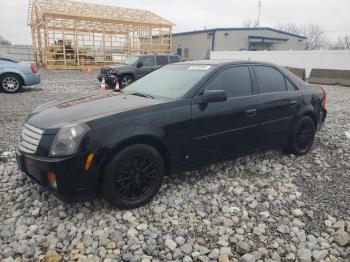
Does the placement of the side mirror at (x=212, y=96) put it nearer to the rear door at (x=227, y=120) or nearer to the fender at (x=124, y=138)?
the rear door at (x=227, y=120)

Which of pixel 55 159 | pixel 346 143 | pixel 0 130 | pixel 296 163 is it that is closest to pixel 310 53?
pixel 346 143

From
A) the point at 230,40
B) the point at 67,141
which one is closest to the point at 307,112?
the point at 67,141

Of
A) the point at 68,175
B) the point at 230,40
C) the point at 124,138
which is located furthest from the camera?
the point at 230,40

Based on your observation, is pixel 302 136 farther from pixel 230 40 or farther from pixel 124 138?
pixel 230 40

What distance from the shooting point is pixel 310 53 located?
2058 centimetres

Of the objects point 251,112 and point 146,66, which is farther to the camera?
point 146,66

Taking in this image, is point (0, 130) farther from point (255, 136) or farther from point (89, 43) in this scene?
point (89, 43)

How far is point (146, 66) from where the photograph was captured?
1357 centimetres

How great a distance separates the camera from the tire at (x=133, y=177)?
2.98 metres

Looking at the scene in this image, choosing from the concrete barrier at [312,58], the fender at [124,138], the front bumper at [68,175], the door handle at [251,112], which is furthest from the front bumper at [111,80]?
the front bumper at [68,175]

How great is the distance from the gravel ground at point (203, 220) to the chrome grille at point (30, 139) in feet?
2.18

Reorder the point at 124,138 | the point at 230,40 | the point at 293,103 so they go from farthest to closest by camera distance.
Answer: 1. the point at 230,40
2. the point at 293,103
3. the point at 124,138

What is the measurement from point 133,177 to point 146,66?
11.0 meters

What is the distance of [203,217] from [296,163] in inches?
84.2
